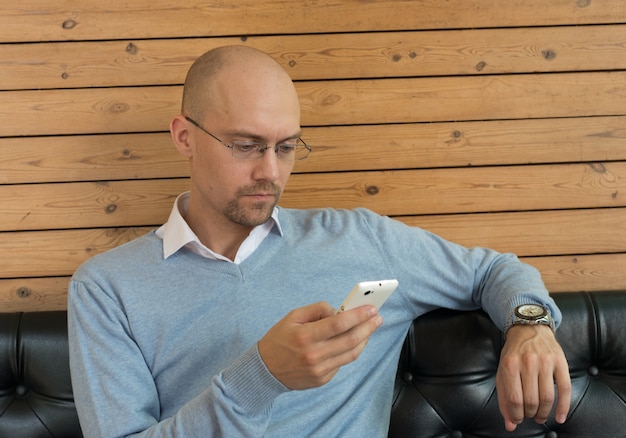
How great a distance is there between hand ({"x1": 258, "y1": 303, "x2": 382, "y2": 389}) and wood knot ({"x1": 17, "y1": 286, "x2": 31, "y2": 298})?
2.96ft

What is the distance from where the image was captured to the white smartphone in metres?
0.95

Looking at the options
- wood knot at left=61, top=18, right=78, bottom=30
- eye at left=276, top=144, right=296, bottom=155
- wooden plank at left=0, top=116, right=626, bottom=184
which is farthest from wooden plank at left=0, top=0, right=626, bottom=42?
eye at left=276, top=144, right=296, bottom=155

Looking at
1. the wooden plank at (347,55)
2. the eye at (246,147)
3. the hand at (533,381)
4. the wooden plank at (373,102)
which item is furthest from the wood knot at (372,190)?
the hand at (533,381)

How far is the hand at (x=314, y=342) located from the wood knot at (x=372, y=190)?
74cm

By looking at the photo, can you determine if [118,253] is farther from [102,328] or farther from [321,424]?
[321,424]

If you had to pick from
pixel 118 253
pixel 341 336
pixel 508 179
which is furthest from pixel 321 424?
pixel 508 179

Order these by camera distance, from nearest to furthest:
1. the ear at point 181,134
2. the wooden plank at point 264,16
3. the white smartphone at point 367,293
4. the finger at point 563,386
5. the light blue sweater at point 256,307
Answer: the white smartphone at point 367,293 < the finger at point 563,386 < the light blue sweater at point 256,307 < the ear at point 181,134 < the wooden plank at point 264,16

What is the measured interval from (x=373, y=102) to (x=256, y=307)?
65 cm

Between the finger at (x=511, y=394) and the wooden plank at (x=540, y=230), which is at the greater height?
the wooden plank at (x=540, y=230)

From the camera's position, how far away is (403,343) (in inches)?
59.1

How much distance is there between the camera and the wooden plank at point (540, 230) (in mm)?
1742

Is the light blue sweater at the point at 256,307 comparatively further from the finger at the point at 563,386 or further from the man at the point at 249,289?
the finger at the point at 563,386

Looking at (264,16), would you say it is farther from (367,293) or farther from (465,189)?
(367,293)

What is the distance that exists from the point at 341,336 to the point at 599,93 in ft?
3.68
